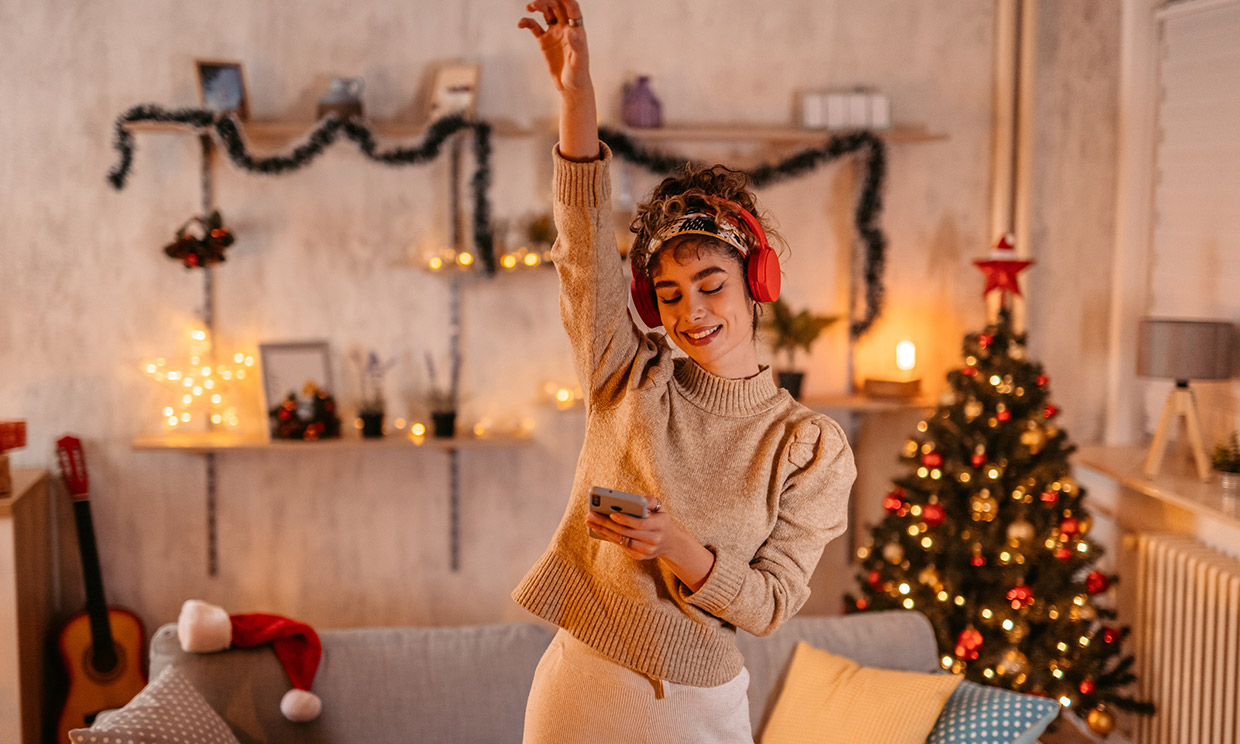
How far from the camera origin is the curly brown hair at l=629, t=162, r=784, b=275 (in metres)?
1.38

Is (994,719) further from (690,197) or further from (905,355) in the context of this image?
(905,355)

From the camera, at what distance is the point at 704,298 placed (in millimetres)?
1360

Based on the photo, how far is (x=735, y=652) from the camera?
1390 millimetres

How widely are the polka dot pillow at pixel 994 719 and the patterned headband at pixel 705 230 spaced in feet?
4.87

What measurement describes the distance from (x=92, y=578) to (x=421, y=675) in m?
1.58

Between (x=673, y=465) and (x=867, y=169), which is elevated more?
(x=867, y=169)

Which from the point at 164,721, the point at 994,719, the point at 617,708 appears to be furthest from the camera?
the point at 994,719

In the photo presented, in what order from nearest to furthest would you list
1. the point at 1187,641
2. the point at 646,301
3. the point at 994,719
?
the point at 646,301 < the point at 994,719 < the point at 1187,641

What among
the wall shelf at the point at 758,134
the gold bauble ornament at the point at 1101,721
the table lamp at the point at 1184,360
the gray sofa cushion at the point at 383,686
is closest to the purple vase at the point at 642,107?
the wall shelf at the point at 758,134

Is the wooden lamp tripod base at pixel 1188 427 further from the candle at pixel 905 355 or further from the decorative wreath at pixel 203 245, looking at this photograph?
the decorative wreath at pixel 203 245

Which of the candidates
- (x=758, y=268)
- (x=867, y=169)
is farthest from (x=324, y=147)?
(x=758, y=268)

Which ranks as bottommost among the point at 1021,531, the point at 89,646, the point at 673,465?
the point at 89,646

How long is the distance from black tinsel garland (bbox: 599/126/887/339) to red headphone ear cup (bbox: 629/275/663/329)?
220 centimetres

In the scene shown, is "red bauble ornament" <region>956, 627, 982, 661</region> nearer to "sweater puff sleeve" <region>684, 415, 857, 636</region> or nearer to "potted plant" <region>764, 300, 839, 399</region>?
"potted plant" <region>764, 300, 839, 399</region>
